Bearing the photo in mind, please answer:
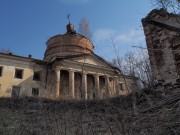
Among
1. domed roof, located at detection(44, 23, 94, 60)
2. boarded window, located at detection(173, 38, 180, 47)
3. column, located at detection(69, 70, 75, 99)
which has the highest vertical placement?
domed roof, located at detection(44, 23, 94, 60)

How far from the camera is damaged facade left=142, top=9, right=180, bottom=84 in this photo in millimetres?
5551

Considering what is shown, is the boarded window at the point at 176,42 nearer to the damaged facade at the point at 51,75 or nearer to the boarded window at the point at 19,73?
the damaged facade at the point at 51,75

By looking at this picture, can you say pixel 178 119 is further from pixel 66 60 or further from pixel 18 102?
pixel 66 60

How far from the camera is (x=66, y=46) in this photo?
99.4 ft

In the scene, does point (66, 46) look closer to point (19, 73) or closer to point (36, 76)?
point (36, 76)

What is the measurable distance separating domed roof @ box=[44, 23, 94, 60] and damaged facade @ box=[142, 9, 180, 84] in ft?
77.0

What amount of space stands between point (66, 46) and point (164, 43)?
25109 mm

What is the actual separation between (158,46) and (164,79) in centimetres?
103

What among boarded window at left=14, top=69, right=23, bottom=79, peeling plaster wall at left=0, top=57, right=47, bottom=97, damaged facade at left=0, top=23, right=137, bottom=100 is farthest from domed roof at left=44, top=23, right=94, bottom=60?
boarded window at left=14, top=69, right=23, bottom=79

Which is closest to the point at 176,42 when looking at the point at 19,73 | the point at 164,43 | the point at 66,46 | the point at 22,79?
Result: the point at 164,43

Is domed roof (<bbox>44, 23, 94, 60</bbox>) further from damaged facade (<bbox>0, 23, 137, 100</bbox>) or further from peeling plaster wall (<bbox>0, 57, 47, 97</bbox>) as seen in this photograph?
peeling plaster wall (<bbox>0, 57, 47, 97</bbox>)

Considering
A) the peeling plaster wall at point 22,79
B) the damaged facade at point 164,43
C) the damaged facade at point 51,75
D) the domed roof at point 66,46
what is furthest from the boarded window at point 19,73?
the damaged facade at point 164,43

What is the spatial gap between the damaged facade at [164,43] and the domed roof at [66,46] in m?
23.5

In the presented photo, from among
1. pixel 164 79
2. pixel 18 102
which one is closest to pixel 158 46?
pixel 164 79
